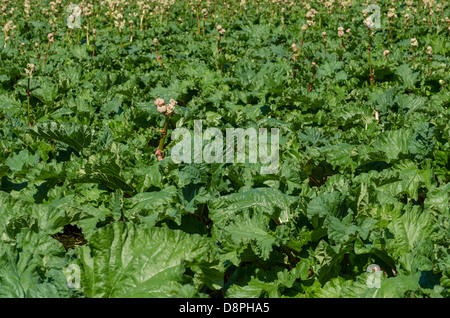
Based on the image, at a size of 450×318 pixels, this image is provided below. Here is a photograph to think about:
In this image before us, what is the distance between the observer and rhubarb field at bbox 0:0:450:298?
98.3 inches

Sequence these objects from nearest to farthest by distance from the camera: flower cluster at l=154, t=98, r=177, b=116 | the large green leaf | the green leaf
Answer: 1. the large green leaf
2. flower cluster at l=154, t=98, r=177, b=116
3. the green leaf

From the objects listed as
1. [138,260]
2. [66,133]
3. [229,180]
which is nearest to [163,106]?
[229,180]

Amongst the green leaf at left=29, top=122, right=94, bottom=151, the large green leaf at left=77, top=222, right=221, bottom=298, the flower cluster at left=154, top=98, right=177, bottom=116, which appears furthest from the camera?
the green leaf at left=29, top=122, right=94, bottom=151

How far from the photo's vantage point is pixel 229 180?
142 inches

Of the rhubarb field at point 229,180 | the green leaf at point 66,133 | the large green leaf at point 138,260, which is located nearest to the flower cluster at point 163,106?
the rhubarb field at point 229,180

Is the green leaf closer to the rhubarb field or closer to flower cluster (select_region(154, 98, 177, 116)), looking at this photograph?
the rhubarb field

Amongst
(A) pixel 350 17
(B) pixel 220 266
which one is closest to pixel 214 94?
(B) pixel 220 266

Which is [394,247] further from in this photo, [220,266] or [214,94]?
[214,94]

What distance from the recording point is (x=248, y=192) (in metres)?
3.27

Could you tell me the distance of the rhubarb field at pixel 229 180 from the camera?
250 cm

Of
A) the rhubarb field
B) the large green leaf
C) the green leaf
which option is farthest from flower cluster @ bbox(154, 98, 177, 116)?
the large green leaf

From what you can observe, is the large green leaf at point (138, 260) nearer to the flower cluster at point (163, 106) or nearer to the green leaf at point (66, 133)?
the flower cluster at point (163, 106)
